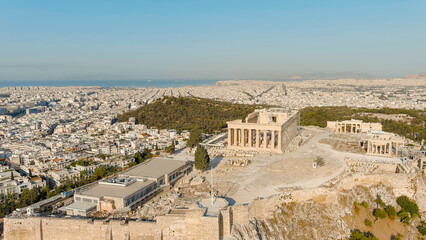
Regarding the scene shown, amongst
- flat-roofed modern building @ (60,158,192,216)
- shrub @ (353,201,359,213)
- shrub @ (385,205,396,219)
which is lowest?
shrub @ (385,205,396,219)

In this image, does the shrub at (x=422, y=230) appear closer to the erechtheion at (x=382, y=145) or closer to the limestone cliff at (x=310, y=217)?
the limestone cliff at (x=310, y=217)

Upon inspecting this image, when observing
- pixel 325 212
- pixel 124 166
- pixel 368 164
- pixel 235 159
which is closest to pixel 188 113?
pixel 124 166

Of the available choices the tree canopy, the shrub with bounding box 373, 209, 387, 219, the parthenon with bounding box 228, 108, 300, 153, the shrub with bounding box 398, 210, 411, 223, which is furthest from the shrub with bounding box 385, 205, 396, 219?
the tree canopy

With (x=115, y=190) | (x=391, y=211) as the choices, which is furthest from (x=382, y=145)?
(x=115, y=190)

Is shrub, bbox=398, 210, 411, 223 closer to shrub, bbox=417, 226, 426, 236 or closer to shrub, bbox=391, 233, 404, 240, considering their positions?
shrub, bbox=417, 226, 426, 236

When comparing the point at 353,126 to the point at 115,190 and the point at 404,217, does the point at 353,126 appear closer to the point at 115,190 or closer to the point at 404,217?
the point at 404,217

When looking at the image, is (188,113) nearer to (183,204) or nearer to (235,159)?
(235,159)
